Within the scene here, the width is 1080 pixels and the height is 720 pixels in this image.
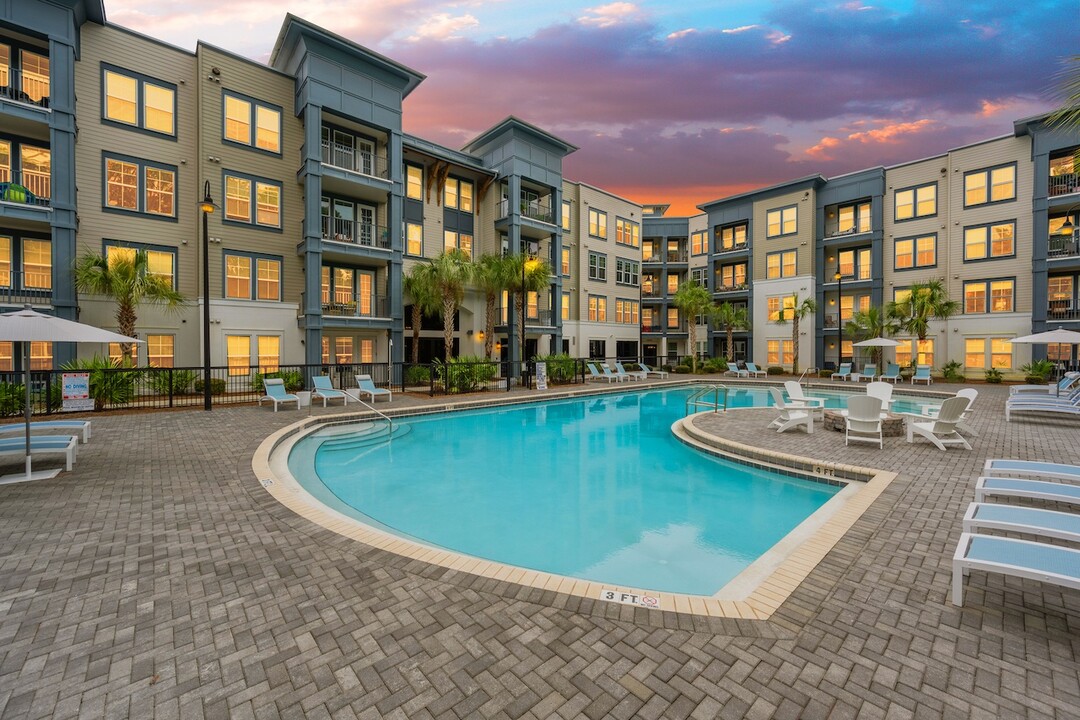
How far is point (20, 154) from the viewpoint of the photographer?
15883 mm

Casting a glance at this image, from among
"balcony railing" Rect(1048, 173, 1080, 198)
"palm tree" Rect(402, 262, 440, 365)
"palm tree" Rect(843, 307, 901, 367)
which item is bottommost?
"palm tree" Rect(843, 307, 901, 367)

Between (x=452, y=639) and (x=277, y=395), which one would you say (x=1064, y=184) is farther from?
(x=277, y=395)

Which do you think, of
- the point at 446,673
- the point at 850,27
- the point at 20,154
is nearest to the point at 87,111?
the point at 20,154

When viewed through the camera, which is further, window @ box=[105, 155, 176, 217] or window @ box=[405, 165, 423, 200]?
window @ box=[405, 165, 423, 200]

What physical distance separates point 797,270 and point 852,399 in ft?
90.8

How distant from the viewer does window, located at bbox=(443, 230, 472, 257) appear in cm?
2650

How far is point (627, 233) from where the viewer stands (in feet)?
123

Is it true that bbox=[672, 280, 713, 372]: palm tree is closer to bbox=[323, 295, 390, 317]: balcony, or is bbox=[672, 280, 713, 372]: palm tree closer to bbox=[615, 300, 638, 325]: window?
bbox=[615, 300, 638, 325]: window

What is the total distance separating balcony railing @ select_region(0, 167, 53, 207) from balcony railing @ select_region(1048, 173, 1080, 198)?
147 ft

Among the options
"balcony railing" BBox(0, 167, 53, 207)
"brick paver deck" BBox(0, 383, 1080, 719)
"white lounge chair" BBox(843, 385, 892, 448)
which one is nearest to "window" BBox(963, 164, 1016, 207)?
"white lounge chair" BBox(843, 385, 892, 448)

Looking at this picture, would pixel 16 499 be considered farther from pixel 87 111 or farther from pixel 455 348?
pixel 455 348

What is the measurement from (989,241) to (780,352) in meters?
12.8

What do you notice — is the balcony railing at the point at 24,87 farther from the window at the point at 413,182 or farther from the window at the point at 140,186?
the window at the point at 413,182

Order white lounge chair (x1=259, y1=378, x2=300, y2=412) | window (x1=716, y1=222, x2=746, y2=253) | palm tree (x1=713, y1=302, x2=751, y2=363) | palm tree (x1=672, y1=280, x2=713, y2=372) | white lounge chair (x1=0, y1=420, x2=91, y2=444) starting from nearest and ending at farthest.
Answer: white lounge chair (x1=0, y1=420, x2=91, y2=444)
white lounge chair (x1=259, y1=378, x2=300, y2=412)
palm tree (x1=672, y1=280, x2=713, y2=372)
palm tree (x1=713, y1=302, x2=751, y2=363)
window (x1=716, y1=222, x2=746, y2=253)
